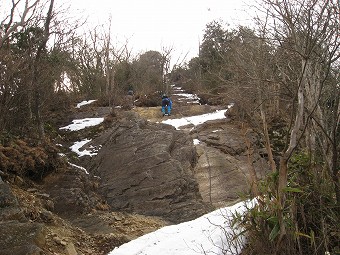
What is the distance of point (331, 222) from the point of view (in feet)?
11.7

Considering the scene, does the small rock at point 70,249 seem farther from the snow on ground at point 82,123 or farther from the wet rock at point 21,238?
the snow on ground at point 82,123

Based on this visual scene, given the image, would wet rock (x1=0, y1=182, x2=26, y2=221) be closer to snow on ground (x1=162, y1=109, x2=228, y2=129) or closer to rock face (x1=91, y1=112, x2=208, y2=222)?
rock face (x1=91, y1=112, x2=208, y2=222)


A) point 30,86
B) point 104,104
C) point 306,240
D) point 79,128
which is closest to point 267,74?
point 306,240

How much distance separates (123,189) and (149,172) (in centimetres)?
81

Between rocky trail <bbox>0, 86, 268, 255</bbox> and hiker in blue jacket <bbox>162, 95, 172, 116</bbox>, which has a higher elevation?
hiker in blue jacket <bbox>162, 95, 172, 116</bbox>

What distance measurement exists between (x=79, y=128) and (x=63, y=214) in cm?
649

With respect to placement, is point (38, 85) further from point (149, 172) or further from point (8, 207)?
point (8, 207)

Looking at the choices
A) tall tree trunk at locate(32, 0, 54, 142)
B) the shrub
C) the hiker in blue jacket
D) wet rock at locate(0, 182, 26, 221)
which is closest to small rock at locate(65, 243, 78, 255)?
wet rock at locate(0, 182, 26, 221)

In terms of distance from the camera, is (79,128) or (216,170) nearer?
(216,170)

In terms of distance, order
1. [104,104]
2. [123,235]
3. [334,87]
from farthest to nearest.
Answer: [104,104], [123,235], [334,87]

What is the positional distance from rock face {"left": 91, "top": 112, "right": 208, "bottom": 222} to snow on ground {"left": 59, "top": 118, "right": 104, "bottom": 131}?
210 cm

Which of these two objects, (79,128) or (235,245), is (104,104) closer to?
(79,128)

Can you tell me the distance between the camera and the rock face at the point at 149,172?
7.70 meters

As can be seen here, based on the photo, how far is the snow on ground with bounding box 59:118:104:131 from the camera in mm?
13011
